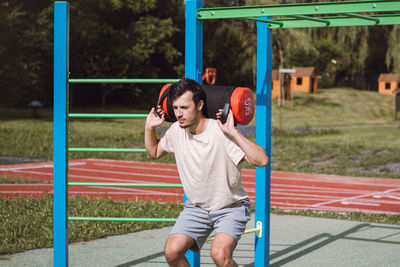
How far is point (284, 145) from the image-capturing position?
18438 millimetres

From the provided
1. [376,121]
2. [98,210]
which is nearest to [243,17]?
[98,210]

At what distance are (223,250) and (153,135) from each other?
914 mm

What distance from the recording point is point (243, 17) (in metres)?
4.51

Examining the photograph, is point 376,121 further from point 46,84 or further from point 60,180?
point 60,180

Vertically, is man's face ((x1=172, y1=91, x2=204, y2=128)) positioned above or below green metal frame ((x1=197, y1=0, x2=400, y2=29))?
below

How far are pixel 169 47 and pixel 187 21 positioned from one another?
30.3m

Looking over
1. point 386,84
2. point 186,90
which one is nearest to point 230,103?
point 186,90

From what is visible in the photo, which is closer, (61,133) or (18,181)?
(61,133)

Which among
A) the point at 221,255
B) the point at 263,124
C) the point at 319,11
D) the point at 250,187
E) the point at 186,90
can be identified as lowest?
the point at 250,187

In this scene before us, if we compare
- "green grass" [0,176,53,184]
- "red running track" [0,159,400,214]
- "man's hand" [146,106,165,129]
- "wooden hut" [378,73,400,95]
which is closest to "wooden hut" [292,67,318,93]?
"wooden hut" [378,73,400,95]

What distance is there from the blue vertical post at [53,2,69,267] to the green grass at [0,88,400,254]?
1278 mm

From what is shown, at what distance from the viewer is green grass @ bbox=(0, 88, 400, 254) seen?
7277 millimetres

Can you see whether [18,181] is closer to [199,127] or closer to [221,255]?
[199,127]

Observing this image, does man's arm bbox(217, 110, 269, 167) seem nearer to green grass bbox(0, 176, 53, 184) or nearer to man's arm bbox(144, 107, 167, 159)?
man's arm bbox(144, 107, 167, 159)
